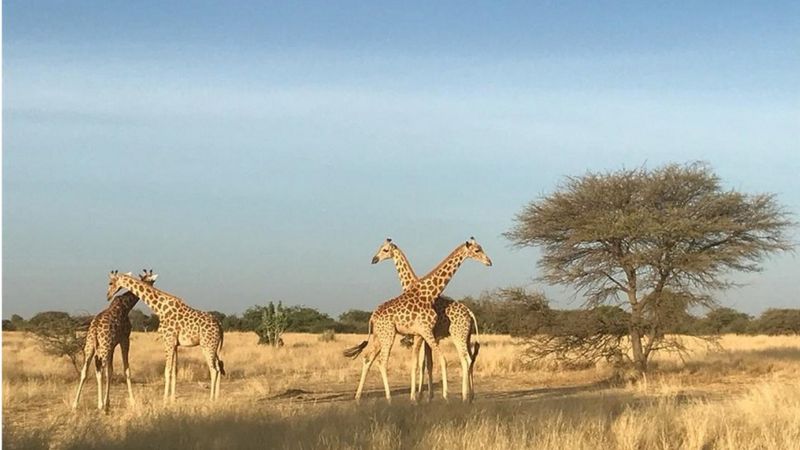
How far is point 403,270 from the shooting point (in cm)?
1697

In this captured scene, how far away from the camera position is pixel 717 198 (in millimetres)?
25594

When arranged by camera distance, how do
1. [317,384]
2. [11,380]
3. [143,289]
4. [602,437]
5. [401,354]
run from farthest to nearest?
[401,354] → [317,384] → [11,380] → [143,289] → [602,437]

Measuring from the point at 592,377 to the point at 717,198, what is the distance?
6.03 m

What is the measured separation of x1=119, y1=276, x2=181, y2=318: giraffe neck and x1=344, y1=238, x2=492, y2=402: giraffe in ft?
11.3

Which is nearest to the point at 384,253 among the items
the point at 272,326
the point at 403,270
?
the point at 403,270

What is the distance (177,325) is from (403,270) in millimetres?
4145

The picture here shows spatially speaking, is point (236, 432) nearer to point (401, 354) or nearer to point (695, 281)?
point (695, 281)

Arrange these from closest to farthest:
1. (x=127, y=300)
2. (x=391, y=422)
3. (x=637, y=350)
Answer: (x=391, y=422) → (x=127, y=300) → (x=637, y=350)

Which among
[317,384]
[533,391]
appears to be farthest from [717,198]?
[317,384]

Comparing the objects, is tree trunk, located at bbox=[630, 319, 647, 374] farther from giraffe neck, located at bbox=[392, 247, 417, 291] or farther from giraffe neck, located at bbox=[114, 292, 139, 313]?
giraffe neck, located at bbox=[114, 292, 139, 313]

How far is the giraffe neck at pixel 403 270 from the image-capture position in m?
16.7

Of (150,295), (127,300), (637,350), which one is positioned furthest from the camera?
(637,350)

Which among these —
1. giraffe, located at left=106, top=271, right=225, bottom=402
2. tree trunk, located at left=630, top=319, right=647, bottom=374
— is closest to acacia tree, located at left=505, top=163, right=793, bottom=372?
tree trunk, located at left=630, top=319, right=647, bottom=374

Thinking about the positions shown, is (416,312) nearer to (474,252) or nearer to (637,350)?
(474,252)
